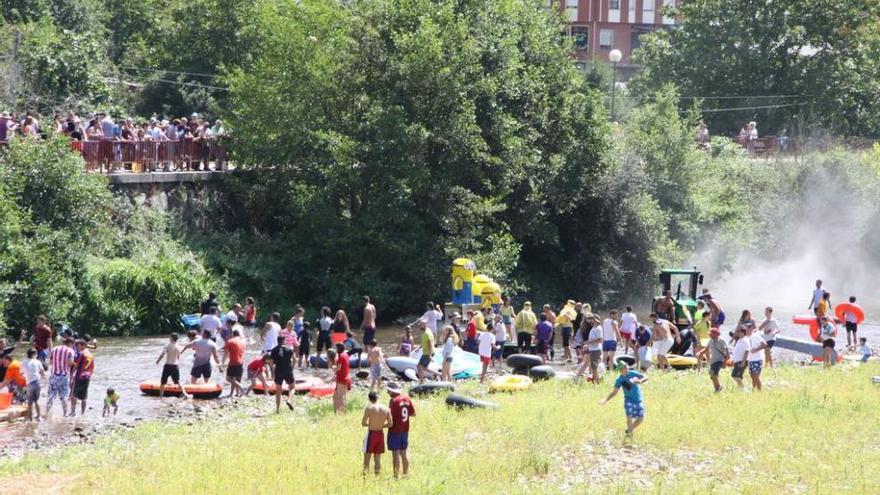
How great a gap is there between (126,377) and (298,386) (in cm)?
Result: 430

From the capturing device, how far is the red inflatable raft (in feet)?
105

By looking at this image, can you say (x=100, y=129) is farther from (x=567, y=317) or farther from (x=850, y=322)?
(x=850, y=322)

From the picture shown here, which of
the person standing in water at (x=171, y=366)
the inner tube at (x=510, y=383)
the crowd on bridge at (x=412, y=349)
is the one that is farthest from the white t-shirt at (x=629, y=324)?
the person standing in water at (x=171, y=366)

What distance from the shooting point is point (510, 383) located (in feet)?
107

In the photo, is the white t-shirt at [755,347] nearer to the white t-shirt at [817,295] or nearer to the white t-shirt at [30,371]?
the white t-shirt at [817,295]

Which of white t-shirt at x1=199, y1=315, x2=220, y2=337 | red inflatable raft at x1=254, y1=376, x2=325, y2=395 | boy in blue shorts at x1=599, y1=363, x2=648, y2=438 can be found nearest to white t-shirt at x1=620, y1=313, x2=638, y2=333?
red inflatable raft at x1=254, y1=376, x2=325, y2=395

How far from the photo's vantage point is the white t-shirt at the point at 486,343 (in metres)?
33.6

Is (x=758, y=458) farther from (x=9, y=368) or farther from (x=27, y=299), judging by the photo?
(x=27, y=299)

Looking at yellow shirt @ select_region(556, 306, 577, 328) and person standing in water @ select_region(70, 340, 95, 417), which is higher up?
yellow shirt @ select_region(556, 306, 577, 328)

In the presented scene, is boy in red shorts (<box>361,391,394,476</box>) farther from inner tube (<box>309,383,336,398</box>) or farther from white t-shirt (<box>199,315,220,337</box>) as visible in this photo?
white t-shirt (<box>199,315,220,337</box>)

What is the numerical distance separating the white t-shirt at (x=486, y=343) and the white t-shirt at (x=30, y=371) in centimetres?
1021

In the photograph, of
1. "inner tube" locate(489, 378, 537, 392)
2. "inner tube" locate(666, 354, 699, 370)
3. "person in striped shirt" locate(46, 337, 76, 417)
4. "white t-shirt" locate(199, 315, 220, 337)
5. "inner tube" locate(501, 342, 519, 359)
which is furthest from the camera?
"inner tube" locate(501, 342, 519, 359)

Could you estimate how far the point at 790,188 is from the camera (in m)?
64.9

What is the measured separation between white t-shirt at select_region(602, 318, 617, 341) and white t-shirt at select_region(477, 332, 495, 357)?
2752 mm
